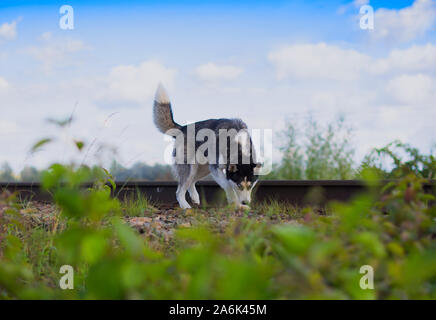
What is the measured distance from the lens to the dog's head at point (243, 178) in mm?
5535

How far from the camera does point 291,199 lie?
5.79 meters

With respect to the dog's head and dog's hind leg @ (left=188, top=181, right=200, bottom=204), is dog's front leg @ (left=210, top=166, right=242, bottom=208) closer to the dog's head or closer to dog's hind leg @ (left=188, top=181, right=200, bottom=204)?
the dog's head

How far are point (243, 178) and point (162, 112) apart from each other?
1.76m

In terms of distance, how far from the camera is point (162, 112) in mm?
6461

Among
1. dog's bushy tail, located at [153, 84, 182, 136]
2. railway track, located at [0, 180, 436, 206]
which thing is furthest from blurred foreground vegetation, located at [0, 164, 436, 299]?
dog's bushy tail, located at [153, 84, 182, 136]

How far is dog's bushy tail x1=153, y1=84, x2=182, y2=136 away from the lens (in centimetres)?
642

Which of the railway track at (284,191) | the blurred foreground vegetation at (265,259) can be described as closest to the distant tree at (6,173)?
the railway track at (284,191)

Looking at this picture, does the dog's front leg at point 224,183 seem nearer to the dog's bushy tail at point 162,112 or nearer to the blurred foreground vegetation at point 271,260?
the dog's bushy tail at point 162,112

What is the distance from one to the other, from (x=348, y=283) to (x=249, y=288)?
36 centimetres

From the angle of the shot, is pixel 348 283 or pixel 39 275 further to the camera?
pixel 39 275

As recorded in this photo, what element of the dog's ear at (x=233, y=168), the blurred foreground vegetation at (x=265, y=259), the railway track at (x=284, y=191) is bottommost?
the blurred foreground vegetation at (x=265, y=259)
